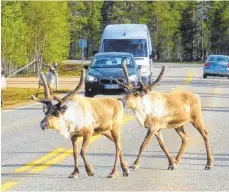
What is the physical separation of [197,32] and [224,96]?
100649mm

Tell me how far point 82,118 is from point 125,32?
79.2 ft

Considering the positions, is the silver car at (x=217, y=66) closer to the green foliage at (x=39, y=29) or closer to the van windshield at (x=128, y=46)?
the van windshield at (x=128, y=46)

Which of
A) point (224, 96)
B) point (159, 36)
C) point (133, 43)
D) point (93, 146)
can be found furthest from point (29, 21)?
point (159, 36)

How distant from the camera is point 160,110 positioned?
386 inches

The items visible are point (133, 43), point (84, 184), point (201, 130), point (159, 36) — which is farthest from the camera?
point (159, 36)

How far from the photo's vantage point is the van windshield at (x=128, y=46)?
3219cm

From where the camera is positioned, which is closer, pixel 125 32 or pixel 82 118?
pixel 82 118

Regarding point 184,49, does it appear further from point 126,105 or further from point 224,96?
point 126,105

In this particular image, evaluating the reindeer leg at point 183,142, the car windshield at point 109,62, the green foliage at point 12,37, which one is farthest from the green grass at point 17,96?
the green foliage at point 12,37

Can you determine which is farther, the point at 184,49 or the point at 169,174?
the point at 184,49

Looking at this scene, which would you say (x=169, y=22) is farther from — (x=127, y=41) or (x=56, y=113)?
(x=56, y=113)

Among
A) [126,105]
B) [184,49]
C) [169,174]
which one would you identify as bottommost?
[184,49]

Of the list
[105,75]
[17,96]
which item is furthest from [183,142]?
[17,96]

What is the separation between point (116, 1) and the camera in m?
127
